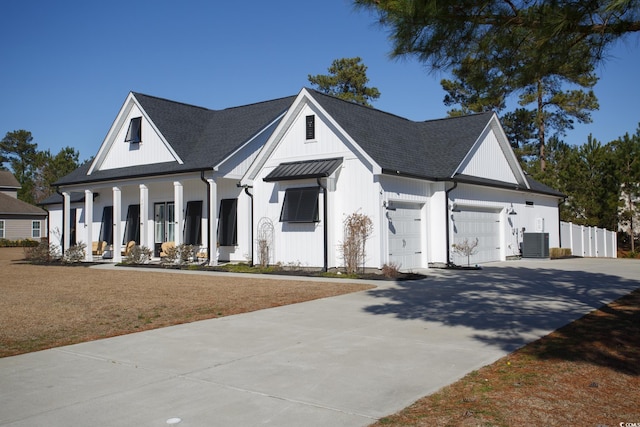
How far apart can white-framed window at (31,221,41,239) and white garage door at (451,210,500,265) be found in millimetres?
41078

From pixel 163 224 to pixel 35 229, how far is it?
29.5 m

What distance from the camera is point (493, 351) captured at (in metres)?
7.29

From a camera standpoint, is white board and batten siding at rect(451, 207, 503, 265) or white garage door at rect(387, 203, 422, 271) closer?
white garage door at rect(387, 203, 422, 271)

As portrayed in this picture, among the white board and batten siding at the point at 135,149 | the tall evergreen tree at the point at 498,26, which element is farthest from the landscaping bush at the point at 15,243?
the tall evergreen tree at the point at 498,26

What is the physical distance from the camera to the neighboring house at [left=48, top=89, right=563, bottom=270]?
18859 mm

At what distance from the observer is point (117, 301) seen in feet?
40.3

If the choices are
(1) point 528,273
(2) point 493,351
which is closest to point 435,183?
(1) point 528,273

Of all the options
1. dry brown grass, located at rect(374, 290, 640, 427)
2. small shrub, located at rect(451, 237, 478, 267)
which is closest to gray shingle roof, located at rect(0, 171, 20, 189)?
small shrub, located at rect(451, 237, 478, 267)

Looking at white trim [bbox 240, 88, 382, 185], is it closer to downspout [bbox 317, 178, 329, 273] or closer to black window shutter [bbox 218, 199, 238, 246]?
downspout [bbox 317, 178, 329, 273]

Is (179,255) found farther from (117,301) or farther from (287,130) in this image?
(117,301)

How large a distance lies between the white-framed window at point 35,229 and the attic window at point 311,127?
38059 millimetres

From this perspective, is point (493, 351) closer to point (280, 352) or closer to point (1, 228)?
point (280, 352)

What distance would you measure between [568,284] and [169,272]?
1297cm

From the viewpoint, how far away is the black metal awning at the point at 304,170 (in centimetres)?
1853
